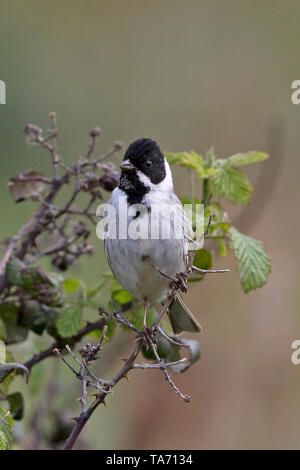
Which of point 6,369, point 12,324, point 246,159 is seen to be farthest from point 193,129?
point 6,369

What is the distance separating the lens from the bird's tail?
3242 mm

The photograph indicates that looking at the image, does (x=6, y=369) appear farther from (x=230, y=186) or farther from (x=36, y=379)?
(x=230, y=186)

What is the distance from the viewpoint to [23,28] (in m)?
6.90

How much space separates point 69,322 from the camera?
3088mm

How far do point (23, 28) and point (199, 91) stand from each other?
1634 mm

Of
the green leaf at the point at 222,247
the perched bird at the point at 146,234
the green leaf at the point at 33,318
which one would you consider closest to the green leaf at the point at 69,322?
the green leaf at the point at 33,318

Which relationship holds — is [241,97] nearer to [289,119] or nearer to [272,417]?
[289,119]

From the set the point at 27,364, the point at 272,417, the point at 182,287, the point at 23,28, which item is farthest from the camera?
the point at 23,28

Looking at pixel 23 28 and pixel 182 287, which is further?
pixel 23 28

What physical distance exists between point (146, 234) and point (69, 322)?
1.36ft

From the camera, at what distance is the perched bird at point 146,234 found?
3172 mm

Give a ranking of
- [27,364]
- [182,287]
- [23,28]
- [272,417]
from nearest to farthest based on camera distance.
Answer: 1. [182,287]
2. [27,364]
3. [272,417]
4. [23,28]

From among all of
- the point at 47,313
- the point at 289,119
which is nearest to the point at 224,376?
the point at 47,313

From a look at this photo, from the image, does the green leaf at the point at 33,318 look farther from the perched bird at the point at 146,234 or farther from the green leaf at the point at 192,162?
the green leaf at the point at 192,162
